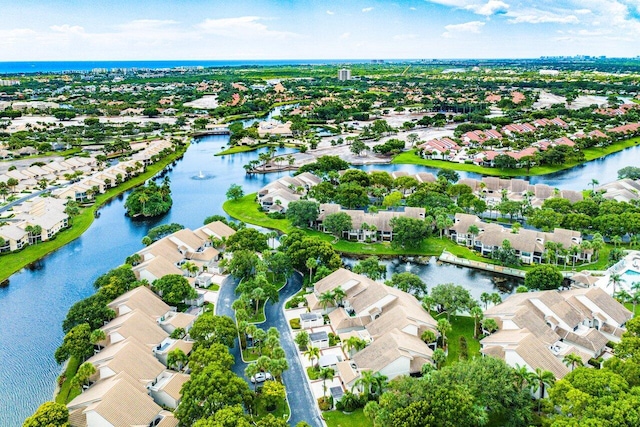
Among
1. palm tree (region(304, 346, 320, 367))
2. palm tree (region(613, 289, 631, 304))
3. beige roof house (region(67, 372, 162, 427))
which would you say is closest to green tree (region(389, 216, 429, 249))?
palm tree (region(613, 289, 631, 304))

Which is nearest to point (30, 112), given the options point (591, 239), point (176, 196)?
point (176, 196)

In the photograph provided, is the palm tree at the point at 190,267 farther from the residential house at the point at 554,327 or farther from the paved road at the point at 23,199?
the paved road at the point at 23,199

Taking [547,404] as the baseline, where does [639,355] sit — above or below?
above

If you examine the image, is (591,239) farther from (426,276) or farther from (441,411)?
(441,411)

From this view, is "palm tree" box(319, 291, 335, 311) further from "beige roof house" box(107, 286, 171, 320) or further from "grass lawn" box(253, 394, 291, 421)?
"beige roof house" box(107, 286, 171, 320)

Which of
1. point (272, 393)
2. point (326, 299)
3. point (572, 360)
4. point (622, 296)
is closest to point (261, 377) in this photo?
point (272, 393)
